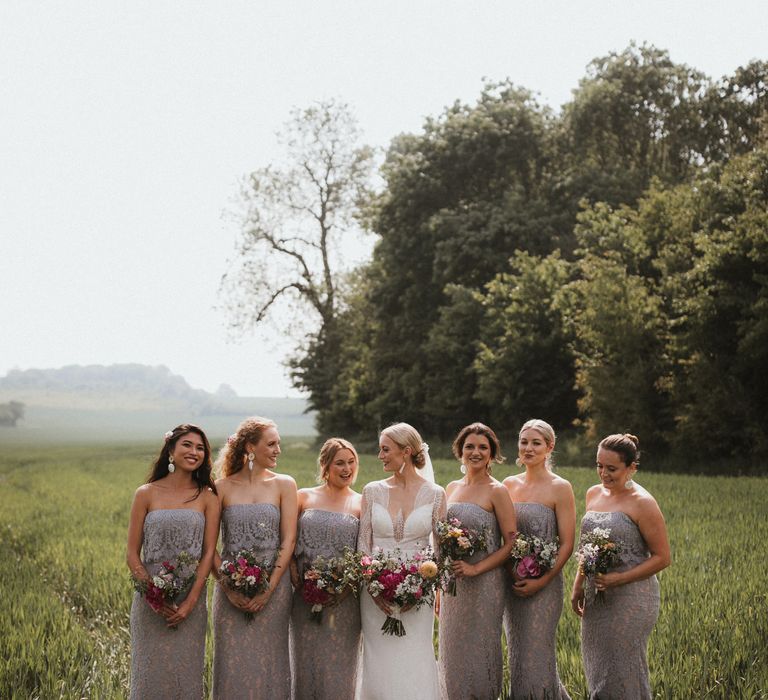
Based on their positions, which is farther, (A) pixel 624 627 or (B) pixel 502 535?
(B) pixel 502 535

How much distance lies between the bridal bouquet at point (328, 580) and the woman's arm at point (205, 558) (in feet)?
2.21

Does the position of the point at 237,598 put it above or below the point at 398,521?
below

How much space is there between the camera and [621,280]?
2688 cm

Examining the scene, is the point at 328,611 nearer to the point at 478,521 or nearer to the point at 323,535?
the point at 323,535

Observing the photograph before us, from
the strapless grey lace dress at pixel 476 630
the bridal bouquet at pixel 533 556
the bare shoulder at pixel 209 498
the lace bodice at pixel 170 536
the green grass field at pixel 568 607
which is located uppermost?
the bare shoulder at pixel 209 498

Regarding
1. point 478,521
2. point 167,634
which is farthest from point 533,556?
point 167,634

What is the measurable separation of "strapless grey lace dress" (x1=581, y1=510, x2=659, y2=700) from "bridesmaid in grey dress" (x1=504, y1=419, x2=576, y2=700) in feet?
1.03

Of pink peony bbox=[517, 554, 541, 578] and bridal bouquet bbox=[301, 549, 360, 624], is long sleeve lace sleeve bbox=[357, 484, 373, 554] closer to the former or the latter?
bridal bouquet bbox=[301, 549, 360, 624]

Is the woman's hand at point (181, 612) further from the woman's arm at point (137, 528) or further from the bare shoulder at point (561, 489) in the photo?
the bare shoulder at point (561, 489)

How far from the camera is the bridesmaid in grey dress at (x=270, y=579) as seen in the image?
19.0 feet

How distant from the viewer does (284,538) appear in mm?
5934

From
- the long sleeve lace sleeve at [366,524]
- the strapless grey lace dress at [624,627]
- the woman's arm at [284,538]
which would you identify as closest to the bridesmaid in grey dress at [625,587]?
the strapless grey lace dress at [624,627]

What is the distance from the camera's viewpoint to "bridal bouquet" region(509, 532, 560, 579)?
5.97 metres

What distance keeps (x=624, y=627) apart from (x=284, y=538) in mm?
2370
